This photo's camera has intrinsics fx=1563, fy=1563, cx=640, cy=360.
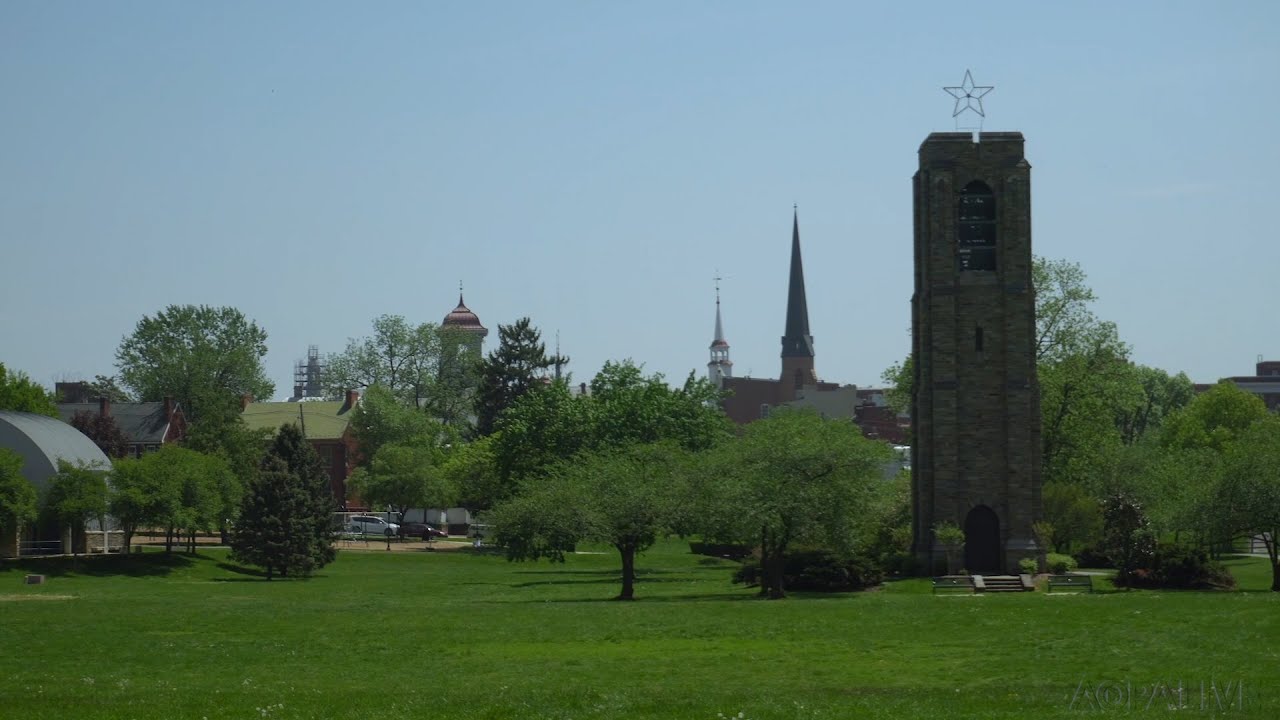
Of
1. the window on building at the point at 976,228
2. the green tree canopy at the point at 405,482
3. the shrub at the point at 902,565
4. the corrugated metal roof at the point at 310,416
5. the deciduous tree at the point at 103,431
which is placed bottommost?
the shrub at the point at 902,565

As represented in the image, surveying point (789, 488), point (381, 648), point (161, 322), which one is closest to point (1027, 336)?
point (789, 488)

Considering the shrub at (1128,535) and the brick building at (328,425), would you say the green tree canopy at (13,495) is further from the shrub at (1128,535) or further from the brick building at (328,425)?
the brick building at (328,425)

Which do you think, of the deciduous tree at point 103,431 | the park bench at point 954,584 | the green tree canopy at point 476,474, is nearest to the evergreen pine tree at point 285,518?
the green tree canopy at point 476,474

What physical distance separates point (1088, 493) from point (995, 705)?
1928 inches

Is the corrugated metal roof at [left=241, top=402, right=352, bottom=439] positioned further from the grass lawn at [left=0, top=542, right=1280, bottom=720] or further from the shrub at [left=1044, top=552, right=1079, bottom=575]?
the shrub at [left=1044, top=552, right=1079, bottom=575]

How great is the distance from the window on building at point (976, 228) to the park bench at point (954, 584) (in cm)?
1240

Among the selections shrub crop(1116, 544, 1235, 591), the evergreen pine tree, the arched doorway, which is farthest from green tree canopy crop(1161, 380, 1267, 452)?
the evergreen pine tree

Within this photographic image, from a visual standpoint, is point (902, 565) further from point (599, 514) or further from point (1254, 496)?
point (1254, 496)

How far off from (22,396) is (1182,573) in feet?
223

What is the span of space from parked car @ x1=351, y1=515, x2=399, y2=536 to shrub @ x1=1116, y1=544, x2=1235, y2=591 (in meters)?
66.1

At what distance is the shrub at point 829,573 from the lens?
5450 cm

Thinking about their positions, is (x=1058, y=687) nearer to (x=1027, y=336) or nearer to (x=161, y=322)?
(x=1027, y=336)

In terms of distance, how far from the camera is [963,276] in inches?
2349

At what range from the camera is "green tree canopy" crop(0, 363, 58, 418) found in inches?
3615
